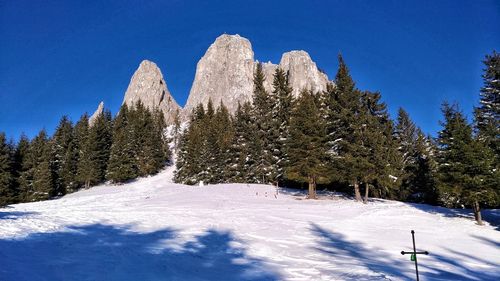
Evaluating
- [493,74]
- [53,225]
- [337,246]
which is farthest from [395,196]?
[53,225]

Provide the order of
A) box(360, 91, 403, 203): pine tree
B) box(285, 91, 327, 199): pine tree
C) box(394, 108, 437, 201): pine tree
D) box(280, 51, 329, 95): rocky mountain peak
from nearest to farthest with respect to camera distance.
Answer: box(360, 91, 403, 203): pine tree → box(285, 91, 327, 199): pine tree → box(394, 108, 437, 201): pine tree → box(280, 51, 329, 95): rocky mountain peak

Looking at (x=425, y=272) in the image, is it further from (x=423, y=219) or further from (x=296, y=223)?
(x=423, y=219)

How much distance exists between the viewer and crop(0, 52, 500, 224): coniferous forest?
84.5 ft

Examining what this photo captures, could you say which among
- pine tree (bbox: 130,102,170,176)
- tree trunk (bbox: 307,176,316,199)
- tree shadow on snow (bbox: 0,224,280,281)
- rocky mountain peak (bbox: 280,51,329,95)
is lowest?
tree shadow on snow (bbox: 0,224,280,281)

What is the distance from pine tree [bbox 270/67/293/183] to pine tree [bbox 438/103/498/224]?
20919 millimetres

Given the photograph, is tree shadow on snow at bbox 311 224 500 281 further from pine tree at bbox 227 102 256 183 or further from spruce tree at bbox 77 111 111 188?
spruce tree at bbox 77 111 111 188

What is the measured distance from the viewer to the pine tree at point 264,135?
47344 mm

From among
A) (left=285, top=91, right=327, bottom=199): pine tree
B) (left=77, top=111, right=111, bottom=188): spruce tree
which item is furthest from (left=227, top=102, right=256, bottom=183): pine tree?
(left=77, top=111, right=111, bottom=188): spruce tree

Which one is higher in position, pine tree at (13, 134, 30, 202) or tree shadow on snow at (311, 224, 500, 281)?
pine tree at (13, 134, 30, 202)

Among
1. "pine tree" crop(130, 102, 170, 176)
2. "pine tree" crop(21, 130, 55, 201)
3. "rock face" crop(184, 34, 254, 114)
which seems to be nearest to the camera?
"pine tree" crop(21, 130, 55, 201)

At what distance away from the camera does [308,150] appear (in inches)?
1334

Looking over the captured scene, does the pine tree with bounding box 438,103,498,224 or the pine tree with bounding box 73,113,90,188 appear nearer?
the pine tree with bounding box 438,103,498,224

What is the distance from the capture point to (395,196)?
46.1 m

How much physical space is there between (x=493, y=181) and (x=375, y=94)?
736 inches
